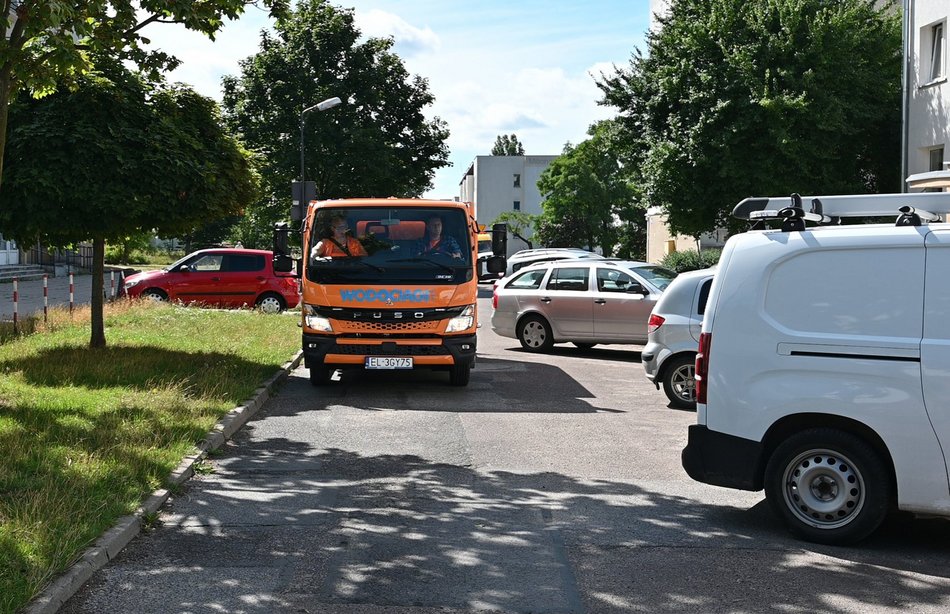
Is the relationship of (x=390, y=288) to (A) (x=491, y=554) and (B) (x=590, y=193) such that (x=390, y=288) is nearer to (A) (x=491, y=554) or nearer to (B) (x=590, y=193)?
(A) (x=491, y=554)

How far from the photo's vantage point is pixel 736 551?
623cm

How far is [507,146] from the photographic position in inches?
5974

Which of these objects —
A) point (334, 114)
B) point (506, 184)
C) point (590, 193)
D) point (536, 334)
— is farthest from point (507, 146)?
point (536, 334)

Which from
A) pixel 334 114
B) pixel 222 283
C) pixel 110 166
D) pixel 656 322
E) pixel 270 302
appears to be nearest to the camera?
pixel 656 322

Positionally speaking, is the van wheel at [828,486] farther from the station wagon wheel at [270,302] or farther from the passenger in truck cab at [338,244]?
the station wagon wheel at [270,302]

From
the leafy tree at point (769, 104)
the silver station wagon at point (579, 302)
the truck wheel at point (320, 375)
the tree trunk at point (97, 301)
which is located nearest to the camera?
the truck wheel at point (320, 375)

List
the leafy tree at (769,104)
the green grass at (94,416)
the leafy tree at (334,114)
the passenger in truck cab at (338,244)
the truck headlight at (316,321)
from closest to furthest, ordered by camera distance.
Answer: the green grass at (94,416), the truck headlight at (316,321), the passenger in truck cab at (338,244), the leafy tree at (769,104), the leafy tree at (334,114)

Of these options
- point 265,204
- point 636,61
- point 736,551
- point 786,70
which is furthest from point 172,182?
point 265,204

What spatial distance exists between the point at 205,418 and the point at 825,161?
20778mm

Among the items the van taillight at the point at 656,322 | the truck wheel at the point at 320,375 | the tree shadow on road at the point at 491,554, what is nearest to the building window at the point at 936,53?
the van taillight at the point at 656,322

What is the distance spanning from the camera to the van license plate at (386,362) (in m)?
13.0

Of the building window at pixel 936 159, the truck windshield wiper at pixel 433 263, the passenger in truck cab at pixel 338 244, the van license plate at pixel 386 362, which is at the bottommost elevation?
the van license plate at pixel 386 362

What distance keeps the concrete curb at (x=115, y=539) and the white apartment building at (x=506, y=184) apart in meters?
110

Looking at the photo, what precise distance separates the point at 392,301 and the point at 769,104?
15239 mm
